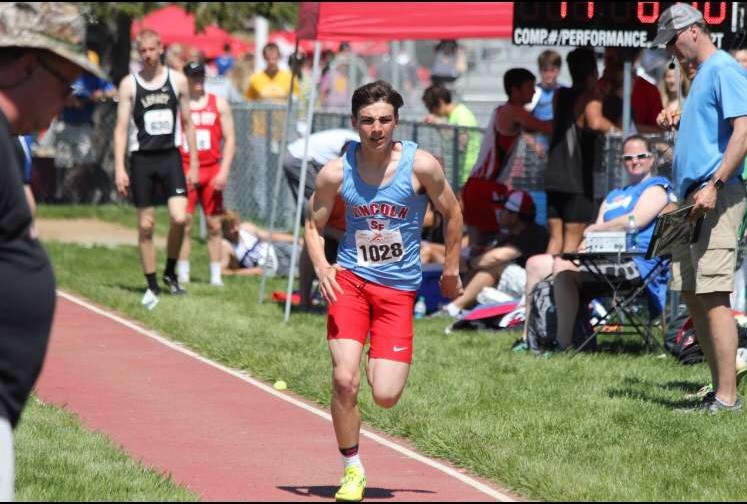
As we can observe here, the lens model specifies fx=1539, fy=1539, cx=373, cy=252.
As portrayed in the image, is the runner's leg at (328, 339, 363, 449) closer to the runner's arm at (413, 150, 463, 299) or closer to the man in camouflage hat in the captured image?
the runner's arm at (413, 150, 463, 299)

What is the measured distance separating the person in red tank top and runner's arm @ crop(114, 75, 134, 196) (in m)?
1.30

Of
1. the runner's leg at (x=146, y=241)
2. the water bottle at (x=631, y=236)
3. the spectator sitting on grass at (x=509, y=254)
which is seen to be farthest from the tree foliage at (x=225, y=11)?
the water bottle at (x=631, y=236)

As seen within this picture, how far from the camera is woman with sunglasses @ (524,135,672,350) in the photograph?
36.5ft

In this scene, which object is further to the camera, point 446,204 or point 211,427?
point 211,427

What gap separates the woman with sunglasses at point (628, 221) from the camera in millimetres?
11125

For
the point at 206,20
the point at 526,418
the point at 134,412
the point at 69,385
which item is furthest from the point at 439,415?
the point at 206,20

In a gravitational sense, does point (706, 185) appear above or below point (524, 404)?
above

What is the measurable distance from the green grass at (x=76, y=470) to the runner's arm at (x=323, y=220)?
3.73ft

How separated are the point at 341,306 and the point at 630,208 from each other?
4693 millimetres

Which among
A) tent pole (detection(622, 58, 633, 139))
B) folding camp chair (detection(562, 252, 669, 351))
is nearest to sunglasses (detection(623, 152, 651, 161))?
folding camp chair (detection(562, 252, 669, 351))

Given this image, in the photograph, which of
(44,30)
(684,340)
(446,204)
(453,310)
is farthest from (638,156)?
(44,30)

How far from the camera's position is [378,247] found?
7.11m

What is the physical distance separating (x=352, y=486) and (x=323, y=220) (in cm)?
130

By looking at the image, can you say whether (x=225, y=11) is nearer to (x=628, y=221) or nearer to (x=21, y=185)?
(x=628, y=221)
